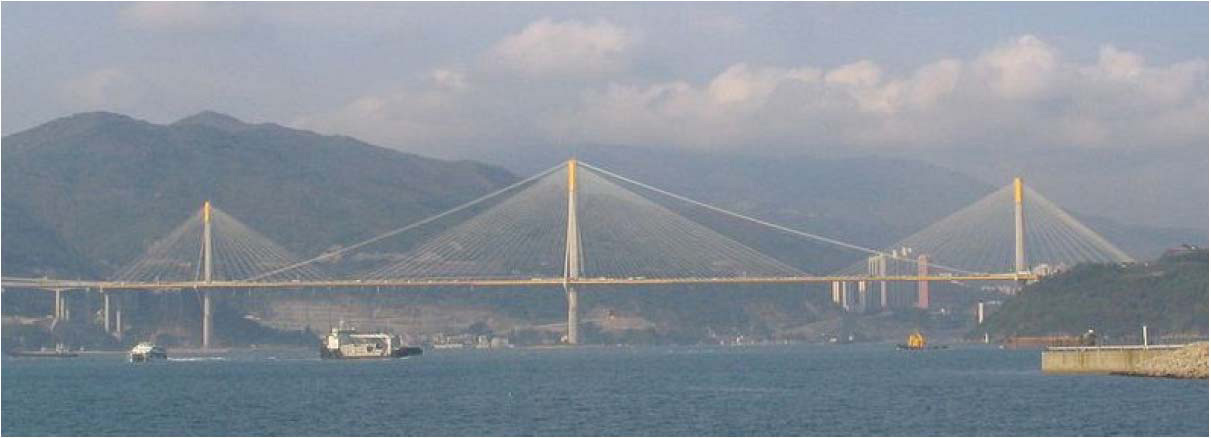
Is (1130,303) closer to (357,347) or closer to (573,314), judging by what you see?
(573,314)

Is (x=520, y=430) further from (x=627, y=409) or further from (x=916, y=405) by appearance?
(x=916, y=405)

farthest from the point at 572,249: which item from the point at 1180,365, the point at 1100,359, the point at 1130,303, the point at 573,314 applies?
the point at 1180,365

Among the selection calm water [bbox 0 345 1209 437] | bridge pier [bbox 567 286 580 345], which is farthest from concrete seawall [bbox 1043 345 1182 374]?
bridge pier [bbox 567 286 580 345]

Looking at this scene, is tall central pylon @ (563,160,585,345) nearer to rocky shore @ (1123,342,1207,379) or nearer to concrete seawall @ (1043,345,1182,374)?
concrete seawall @ (1043,345,1182,374)

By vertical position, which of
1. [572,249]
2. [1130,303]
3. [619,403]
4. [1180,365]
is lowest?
[619,403]

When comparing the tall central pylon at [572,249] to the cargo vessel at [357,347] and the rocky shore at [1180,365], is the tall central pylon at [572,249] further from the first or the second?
the rocky shore at [1180,365]

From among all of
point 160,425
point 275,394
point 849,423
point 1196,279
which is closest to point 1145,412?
point 849,423
